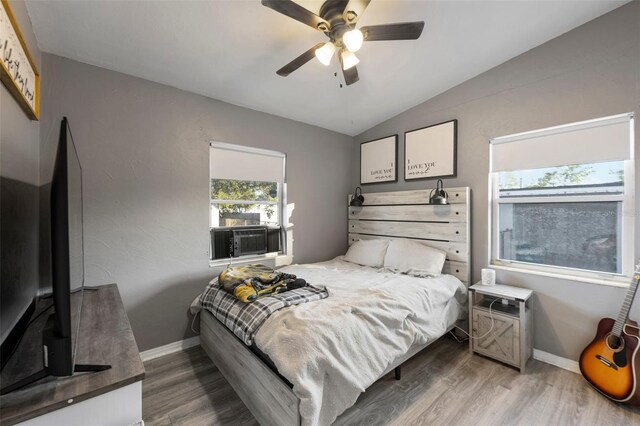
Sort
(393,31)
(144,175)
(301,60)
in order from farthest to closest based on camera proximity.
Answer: (144,175) → (301,60) → (393,31)

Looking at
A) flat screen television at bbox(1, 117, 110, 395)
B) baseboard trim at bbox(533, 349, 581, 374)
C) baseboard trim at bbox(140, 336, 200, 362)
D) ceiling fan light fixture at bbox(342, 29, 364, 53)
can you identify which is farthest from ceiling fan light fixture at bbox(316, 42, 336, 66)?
baseboard trim at bbox(533, 349, 581, 374)

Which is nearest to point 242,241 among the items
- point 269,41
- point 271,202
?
point 271,202

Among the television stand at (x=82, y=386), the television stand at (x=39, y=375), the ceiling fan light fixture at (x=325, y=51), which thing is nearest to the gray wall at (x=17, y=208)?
the television stand at (x=82, y=386)

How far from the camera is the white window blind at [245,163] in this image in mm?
2785

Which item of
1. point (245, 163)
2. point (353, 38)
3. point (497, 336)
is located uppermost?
point (353, 38)

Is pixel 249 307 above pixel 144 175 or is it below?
below

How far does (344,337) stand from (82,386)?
1146 mm

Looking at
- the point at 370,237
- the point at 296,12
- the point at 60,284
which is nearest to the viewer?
the point at 60,284

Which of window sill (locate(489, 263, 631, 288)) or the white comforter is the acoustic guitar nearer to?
window sill (locate(489, 263, 631, 288))

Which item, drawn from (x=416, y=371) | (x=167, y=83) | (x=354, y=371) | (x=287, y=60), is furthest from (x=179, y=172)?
(x=416, y=371)

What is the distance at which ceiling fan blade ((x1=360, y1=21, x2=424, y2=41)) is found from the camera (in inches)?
61.6

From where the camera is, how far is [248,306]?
1.81m

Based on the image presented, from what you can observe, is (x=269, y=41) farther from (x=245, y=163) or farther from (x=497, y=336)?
(x=497, y=336)

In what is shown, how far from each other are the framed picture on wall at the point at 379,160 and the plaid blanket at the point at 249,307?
6.68 feet
